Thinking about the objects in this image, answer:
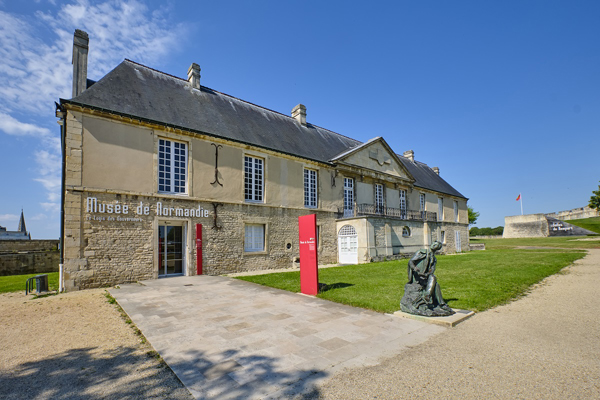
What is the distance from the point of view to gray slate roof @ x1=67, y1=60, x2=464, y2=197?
1185 cm

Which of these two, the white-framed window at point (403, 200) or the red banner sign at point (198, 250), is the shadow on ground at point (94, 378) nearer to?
the red banner sign at point (198, 250)

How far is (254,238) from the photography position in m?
14.9

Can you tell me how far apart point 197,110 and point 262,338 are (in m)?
12.6

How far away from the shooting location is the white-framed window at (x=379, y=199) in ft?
71.2

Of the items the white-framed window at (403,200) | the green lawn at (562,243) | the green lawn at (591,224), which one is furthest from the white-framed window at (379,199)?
the green lawn at (591,224)

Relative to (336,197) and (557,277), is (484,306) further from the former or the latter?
(336,197)

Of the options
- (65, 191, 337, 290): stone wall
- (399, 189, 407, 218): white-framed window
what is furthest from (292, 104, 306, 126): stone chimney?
(399, 189, 407, 218): white-framed window

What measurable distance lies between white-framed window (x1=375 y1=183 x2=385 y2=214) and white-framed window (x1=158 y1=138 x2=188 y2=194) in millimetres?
13682

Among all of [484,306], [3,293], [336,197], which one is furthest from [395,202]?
[3,293]

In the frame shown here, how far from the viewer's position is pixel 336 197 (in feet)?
62.2

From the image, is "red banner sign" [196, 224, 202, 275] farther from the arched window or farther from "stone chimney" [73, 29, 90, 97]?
the arched window

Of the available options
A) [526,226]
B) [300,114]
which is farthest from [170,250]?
[526,226]

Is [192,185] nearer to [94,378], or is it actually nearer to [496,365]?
[94,378]

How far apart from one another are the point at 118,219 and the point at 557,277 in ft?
50.9
